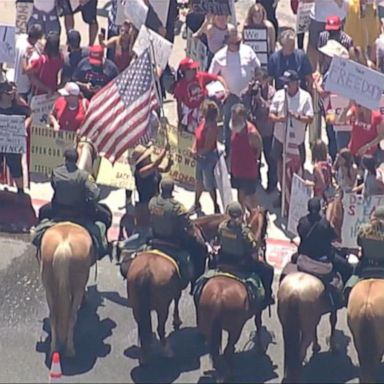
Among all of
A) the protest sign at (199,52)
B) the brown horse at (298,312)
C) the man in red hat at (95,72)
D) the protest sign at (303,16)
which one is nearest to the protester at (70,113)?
the man in red hat at (95,72)

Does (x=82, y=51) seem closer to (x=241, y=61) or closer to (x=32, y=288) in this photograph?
(x=241, y=61)

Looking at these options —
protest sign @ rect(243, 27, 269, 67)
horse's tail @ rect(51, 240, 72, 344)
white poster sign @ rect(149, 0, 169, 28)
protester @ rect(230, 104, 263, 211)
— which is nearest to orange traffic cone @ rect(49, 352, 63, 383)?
horse's tail @ rect(51, 240, 72, 344)

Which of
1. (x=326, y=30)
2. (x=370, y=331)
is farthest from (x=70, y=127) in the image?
(x=370, y=331)

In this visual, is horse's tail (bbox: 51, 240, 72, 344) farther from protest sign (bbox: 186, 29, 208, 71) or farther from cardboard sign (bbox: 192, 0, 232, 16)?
cardboard sign (bbox: 192, 0, 232, 16)

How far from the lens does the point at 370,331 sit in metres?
13.4

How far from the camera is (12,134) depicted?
56.2ft

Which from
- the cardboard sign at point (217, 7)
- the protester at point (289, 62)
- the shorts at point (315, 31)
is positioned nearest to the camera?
the protester at point (289, 62)

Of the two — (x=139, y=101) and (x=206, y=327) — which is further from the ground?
(x=139, y=101)

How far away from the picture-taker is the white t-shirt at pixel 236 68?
1834 centimetres

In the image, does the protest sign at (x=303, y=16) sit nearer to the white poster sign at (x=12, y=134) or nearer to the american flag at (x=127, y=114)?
the american flag at (x=127, y=114)

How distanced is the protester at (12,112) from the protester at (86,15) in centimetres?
456

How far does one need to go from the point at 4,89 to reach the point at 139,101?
1756 millimetres

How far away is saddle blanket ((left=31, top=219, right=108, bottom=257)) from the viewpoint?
48.2 feet

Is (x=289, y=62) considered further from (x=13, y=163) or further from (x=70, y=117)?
(x=13, y=163)
